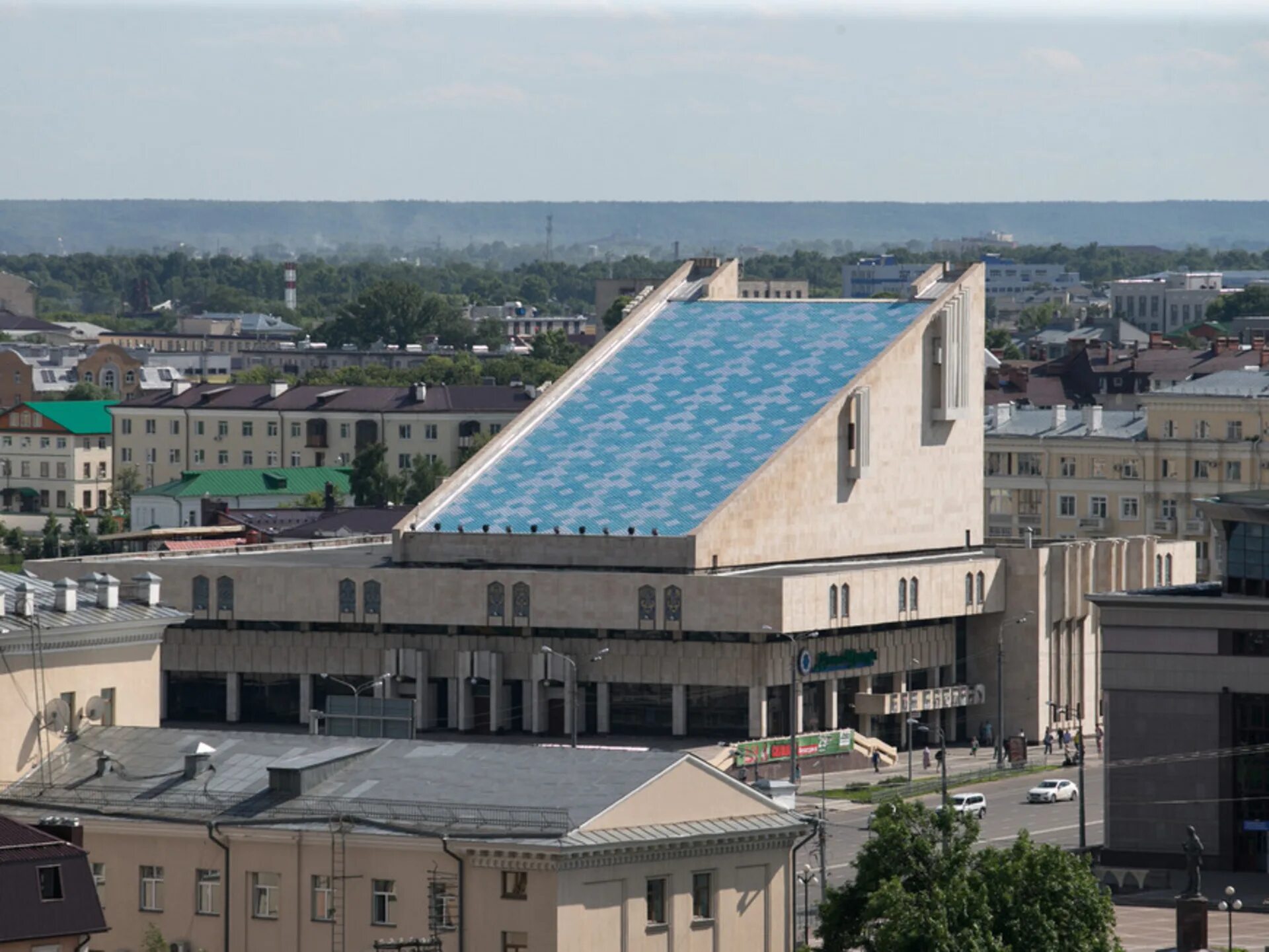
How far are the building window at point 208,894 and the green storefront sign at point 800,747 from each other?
3732 cm

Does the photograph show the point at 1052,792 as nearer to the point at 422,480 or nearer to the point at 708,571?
the point at 708,571

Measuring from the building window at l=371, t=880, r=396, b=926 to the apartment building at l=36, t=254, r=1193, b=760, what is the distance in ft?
113

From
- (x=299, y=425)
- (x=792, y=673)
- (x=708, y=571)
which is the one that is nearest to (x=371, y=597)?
(x=708, y=571)

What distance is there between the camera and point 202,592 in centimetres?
9088

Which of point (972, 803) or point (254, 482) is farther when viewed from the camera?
point (254, 482)

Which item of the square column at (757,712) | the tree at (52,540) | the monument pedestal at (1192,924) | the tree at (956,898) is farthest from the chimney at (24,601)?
the tree at (52,540)

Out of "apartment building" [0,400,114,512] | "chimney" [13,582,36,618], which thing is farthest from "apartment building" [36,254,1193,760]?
"apartment building" [0,400,114,512]

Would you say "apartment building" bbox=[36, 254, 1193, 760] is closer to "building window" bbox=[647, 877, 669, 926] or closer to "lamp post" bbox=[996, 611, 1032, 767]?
"lamp post" bbox=[996, 611, 1032, 767]

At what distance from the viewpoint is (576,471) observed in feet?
316

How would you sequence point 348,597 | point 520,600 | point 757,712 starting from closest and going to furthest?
point 757,712
point 520,600
point 348,597

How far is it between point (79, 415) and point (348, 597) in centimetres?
8001

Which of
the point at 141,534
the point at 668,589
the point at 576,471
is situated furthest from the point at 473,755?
the point at 141,534

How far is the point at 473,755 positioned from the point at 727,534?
43.3 metres

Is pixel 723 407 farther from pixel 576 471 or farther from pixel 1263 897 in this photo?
pixel 1263 897
